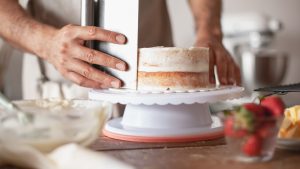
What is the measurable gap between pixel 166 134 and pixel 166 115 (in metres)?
0.05

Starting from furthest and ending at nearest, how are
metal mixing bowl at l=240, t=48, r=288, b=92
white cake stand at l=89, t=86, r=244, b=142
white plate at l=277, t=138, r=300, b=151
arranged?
metal mixing bowl at l=240, t=48, r=288, b=92 → white cake stand at l=89, t=86, r=244, b=142 → white plate at l=277, t=138, r=300, b=151

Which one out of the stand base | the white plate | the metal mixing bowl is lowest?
the metal mixing bowl

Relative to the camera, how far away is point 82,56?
3.82 feet

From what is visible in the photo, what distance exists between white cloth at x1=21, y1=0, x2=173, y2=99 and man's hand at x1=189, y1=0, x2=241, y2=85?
13 cm

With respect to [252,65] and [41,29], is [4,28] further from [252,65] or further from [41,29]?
[252,65]

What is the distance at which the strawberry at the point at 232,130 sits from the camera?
0.73 m

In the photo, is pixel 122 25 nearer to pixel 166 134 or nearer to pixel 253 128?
pixel 166 134

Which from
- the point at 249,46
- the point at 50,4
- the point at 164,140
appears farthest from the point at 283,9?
the point at 164,140

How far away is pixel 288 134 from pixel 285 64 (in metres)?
1.77

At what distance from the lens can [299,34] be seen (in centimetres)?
282

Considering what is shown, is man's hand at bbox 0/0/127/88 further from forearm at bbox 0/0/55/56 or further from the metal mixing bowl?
the metal mixing bowl

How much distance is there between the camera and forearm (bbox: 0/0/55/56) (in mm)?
1296

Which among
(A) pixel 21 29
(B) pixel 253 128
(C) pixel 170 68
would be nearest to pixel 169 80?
(C) pixel 170 68

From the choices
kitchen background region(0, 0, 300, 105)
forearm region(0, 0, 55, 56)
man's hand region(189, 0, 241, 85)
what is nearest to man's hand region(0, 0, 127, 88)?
forearm region(0, 0, 55, 56)
